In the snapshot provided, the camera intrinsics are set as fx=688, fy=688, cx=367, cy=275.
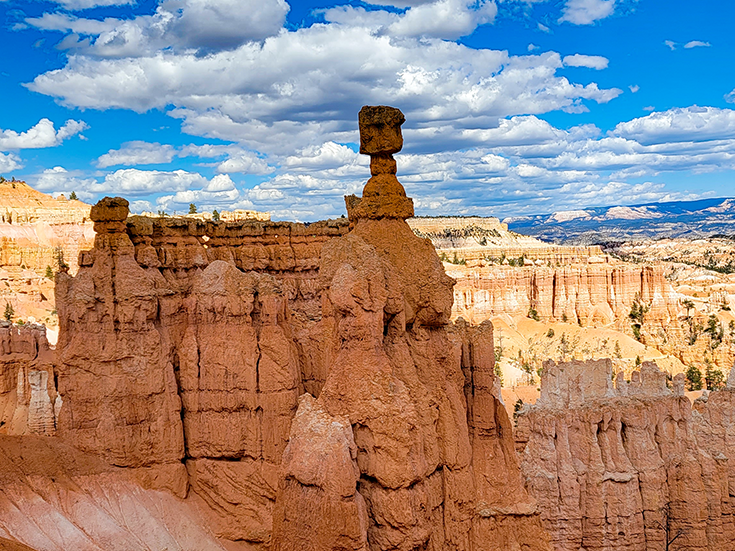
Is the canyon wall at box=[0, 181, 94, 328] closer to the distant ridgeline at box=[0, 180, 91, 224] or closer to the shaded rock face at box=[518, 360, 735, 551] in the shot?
the distant ridgeline at box=[0, 180, 91, 224]

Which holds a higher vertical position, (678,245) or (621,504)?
(678,245)

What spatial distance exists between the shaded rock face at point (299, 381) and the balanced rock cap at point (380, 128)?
0.10 feet

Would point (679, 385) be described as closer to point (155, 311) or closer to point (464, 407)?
point (464, 407)

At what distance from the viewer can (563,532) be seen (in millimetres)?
15945

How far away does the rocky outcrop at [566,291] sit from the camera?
61.8 meters

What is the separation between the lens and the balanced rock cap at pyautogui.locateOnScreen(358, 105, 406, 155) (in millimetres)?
10094

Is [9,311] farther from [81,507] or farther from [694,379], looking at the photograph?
[694,379]

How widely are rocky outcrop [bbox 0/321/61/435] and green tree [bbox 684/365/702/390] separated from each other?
32.2 meters

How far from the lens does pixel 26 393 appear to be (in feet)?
58.5

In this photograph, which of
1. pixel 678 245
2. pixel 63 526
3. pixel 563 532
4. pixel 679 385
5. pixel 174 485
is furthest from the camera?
pixel 678 245

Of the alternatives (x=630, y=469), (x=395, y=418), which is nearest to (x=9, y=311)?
(x=630, y=469)

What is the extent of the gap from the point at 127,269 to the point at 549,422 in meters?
10.3

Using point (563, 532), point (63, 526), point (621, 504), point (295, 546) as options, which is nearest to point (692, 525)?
point (621, 504)

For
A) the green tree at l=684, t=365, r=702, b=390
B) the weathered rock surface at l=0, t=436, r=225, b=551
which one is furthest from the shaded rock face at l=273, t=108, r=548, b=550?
the green tree at l=684, t=365, r=702, b=390
